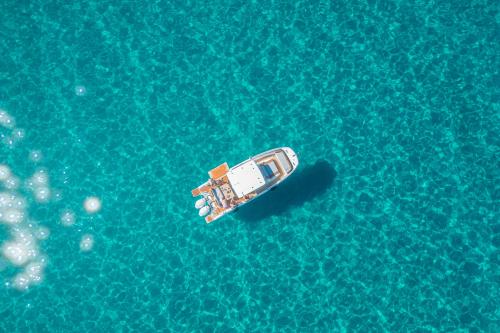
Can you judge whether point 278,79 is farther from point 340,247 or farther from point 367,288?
point 367,288

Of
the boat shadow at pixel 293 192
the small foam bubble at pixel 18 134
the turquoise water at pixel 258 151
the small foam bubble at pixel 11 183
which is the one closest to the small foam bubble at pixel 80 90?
the turquoise water at pixel 258 151

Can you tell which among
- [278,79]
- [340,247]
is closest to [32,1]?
[278,79]

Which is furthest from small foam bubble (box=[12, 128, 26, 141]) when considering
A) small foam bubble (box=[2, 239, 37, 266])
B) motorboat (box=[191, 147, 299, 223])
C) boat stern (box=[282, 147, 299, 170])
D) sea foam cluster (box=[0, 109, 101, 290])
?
boat stern (box=[282, 147, 299, 170])

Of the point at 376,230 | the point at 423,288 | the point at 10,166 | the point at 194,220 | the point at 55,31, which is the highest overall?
the point at 55,31

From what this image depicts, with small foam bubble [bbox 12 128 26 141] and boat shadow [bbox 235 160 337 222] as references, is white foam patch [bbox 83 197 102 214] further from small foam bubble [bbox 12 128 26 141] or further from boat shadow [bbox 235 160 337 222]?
boat shadow [bbox 235 160 337 222]

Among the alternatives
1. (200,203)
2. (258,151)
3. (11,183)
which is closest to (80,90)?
(11,183)

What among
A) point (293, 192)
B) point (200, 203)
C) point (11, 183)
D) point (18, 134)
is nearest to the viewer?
point (200, 203)

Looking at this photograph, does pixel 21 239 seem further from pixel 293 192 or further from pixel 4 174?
pixel 293 192
